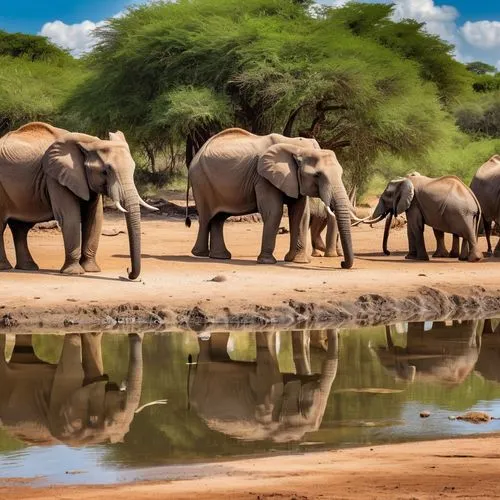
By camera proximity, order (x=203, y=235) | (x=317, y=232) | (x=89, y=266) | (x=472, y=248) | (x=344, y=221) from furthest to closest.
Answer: (x=317, y=232)
(x=472, y=248)
(x=203, y=235)
(x=344, y=221)
(x=89, y=266)

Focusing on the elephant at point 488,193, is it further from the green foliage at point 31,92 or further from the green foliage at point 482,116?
the green foliage at point 482,116

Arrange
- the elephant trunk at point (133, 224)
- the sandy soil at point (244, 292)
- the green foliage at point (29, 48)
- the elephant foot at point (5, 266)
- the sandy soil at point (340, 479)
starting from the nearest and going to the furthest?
the sandy soil at point (340, 479) < the sandy soil at point (244, 292) < the elephant trunk at point (133, 224) < the elephant foot at point (5, 266) < the green foliage at point (29, 48)

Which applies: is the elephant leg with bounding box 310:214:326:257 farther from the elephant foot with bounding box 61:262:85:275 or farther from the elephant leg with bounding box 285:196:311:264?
the elephant foot with bounding box 61:262:85:275

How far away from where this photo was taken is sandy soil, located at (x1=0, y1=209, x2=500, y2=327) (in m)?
13.0

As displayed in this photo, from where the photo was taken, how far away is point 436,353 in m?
12.1

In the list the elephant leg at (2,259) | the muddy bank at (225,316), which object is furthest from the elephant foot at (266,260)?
the muddy bank at (225,316)

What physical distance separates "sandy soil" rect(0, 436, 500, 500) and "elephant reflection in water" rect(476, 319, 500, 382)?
3890mm

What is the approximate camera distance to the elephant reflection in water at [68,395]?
843cm

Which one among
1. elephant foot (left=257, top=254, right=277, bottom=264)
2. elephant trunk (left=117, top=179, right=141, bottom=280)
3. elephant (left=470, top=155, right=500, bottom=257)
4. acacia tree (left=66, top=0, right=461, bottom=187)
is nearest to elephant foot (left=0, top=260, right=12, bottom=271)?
elephant trunk (left=117, top=179, right=141, bottom=280)

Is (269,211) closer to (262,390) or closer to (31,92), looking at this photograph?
(262,390)

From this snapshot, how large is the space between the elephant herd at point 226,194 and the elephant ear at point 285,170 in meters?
0.01

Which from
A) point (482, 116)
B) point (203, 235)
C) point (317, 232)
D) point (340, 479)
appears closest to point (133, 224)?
point (203, 235)

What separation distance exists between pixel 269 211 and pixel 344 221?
4.67ft

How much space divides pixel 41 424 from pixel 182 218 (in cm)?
2041
